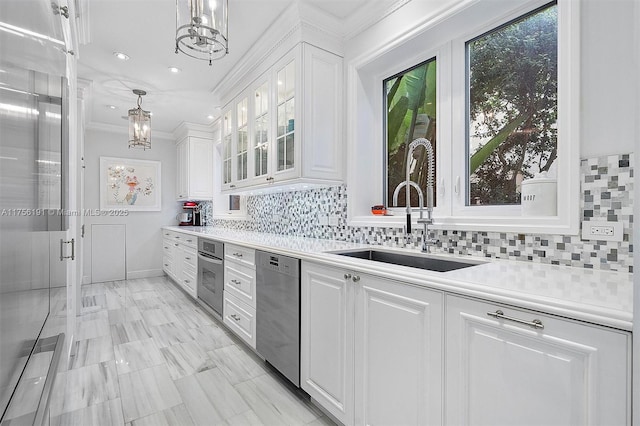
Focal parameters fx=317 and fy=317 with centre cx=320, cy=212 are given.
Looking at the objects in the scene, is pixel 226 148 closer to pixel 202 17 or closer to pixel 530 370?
pixel 202 17

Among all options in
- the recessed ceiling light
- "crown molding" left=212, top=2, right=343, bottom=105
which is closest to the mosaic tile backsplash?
"crown molding" left=212, top=2, right=343, bottom=105

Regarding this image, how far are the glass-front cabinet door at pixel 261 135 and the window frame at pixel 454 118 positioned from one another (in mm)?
810

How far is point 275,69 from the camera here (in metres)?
2.67

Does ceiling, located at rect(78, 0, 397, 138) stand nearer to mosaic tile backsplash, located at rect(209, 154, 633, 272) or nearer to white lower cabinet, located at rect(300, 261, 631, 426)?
mosaic tile backsplash, located at rect(209, 154, 633, 272)

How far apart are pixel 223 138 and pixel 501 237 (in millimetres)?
3174

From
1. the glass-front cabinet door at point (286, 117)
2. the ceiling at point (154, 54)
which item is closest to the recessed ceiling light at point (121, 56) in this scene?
the ceiling at point (154, 54)

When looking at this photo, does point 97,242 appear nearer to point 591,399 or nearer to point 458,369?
point 458,369

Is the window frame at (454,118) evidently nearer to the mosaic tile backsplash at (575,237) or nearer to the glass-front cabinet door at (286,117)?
the mosaic tile backsplash at (575,237)

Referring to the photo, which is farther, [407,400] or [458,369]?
[407,400]

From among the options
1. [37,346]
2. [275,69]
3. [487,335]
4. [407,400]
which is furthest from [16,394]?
[275,69]

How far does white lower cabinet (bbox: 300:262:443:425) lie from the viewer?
1.20 meters

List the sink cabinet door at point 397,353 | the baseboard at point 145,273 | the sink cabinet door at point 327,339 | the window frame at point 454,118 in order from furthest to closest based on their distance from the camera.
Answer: the baseboard at point 145,273 < the sink cabinet door at point 327,339 < the window frame at point 454,118 < the sink cabinet door at point 397,353

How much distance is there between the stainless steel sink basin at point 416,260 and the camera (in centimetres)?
170

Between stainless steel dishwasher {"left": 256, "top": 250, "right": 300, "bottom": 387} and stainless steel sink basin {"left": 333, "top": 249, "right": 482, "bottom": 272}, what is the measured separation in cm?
38
